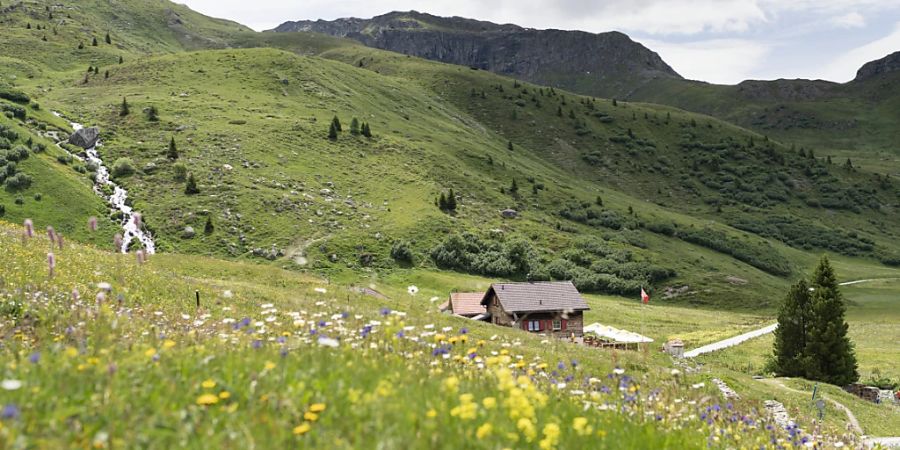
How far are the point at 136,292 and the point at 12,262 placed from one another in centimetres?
331

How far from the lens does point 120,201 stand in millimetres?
77875

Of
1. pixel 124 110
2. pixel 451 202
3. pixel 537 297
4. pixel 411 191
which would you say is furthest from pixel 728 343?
pixel 124 110

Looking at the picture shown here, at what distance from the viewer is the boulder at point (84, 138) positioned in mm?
90625

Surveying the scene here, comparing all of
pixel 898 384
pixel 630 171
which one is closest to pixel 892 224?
pixel 630 171

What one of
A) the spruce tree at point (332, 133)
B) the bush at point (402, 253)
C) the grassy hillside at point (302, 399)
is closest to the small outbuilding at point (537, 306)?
the bush at point (402, 253)

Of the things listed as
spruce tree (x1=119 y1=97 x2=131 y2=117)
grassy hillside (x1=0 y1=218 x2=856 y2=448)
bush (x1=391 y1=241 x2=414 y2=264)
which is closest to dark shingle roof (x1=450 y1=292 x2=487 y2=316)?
bush (x1=391 y1=241 x2=414 y2=264)

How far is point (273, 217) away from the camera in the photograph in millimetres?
83062

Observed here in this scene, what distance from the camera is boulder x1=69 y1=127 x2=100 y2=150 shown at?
9062cm

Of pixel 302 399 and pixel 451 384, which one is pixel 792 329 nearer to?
pixel 451 384

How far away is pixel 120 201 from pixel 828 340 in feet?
257

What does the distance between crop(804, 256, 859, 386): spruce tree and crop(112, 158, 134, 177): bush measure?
8386 centimetres

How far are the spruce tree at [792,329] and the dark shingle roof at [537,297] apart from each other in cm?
1826

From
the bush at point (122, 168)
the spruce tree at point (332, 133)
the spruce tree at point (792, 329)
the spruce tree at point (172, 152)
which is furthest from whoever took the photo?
the spruce tree at point (332, 133)

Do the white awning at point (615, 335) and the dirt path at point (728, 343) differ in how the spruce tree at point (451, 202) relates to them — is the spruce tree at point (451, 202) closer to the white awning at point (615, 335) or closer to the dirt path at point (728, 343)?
the white awning at point (615, 335)
